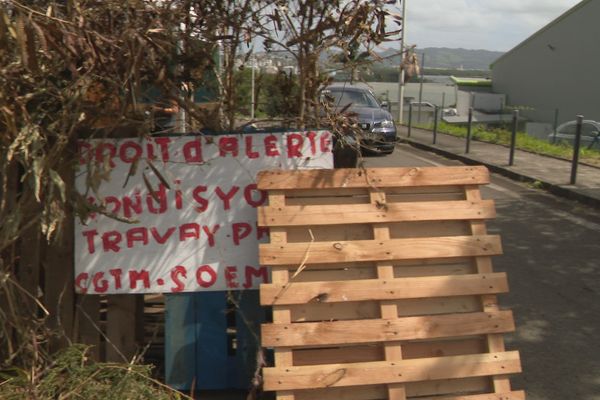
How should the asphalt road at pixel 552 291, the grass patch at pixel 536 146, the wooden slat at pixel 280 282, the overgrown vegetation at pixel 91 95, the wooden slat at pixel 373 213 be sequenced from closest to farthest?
the overgrown vegetation at pixel 91 95 → the wooden slat at pixel 280 282 → the wooden slat at pixel 373 213 → the asphalt road at pixel 552 291 → the grass patch at pixel 536 146

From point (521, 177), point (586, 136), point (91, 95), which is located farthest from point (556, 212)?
point (586, 136)

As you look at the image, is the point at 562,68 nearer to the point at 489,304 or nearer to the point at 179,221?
the point at 489,304

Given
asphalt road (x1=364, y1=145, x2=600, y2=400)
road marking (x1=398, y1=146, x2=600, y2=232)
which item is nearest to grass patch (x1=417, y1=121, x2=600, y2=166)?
road marking (x1=398, y1=146, x2=600, y2=232)

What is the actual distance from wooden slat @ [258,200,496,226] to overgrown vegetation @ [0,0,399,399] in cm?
56

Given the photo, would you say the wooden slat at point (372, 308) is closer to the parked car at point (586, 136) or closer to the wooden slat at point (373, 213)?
the wooden slat at point (373, 213)

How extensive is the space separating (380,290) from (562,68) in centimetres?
3121

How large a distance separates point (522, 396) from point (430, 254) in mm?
801

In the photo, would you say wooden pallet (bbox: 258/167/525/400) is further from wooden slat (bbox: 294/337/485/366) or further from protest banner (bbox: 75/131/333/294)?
protest banner (bbox: 75/131/333/294)

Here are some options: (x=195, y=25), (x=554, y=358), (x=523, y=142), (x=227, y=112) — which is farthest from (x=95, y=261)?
(x=523, y=142)

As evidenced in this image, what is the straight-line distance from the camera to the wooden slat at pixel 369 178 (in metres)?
3.41

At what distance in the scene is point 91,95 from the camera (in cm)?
346

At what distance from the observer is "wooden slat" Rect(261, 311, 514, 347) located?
3.25 metres

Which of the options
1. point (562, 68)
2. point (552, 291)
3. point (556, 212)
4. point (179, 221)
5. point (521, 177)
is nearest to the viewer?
point (179, 221)

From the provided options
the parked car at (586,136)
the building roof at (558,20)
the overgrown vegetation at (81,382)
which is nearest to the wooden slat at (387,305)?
the overgrown vegetation at (81,382)
